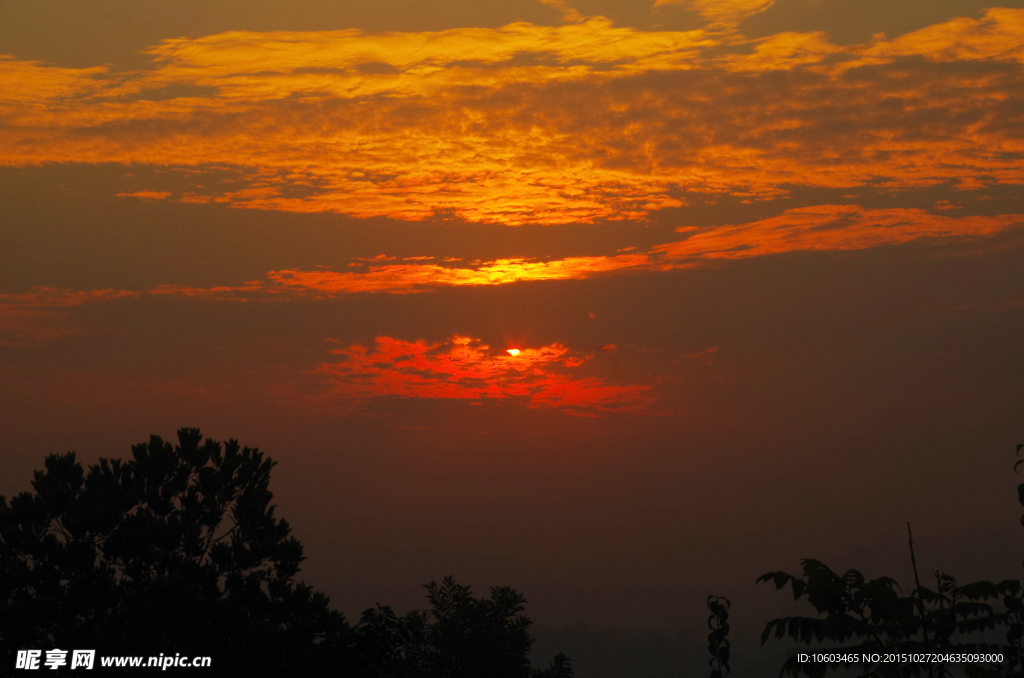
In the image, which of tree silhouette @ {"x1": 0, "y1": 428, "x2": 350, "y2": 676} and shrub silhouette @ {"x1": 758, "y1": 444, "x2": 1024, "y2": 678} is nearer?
shrub silhouette @ {"x1": 758, "y1": 444, "x2": 1024, "y2": 678}

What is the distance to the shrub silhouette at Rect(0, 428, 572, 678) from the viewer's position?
25.7 m

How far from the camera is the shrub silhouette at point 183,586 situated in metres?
25.7

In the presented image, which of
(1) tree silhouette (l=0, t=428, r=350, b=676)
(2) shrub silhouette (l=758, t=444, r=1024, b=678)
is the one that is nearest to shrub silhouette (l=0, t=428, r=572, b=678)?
(1) tree silhouette (l=0, t=428, r=350, b=676)

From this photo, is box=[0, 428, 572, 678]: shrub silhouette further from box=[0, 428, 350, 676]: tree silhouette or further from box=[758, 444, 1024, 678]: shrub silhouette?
box=[758, 444, 1024, 678]: shrub silhouette

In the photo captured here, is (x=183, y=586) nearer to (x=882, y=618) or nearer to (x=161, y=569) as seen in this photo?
(x=161, y=569)

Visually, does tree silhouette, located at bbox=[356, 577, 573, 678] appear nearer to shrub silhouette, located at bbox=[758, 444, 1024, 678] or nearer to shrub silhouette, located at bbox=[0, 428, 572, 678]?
shrub silhouette, located at bbox=[0, 428, 572, 678]

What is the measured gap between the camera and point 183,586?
25922 mm

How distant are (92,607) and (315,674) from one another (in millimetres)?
7533

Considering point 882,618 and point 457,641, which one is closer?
point 882,618

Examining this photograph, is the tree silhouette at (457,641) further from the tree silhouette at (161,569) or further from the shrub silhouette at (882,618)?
the shrub silhouette at (882,618)

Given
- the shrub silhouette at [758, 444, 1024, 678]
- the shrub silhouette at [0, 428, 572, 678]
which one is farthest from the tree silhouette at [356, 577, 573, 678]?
the shrub silhouette at [758, 444, 1024, 678]

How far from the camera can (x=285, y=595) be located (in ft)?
89.2

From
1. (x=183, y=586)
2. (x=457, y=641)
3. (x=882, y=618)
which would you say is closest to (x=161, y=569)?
(x=183, y=586)

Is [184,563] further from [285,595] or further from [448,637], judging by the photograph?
[448,637]
